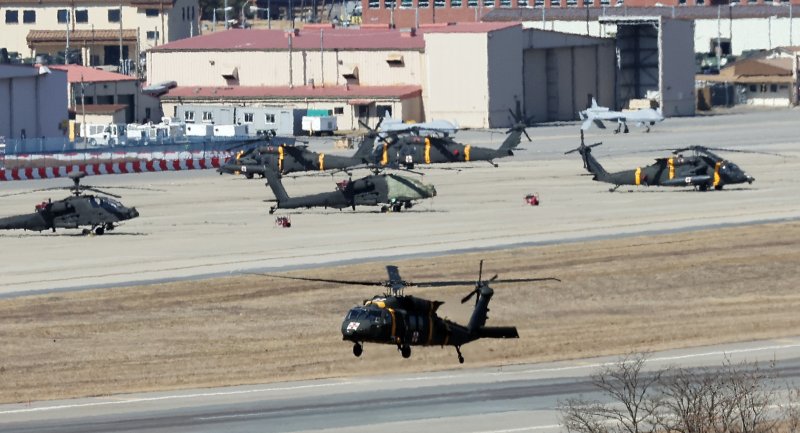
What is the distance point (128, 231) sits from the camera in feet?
281

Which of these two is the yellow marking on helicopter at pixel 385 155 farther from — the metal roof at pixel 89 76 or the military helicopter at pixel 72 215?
the metal roof at pixel 89 76

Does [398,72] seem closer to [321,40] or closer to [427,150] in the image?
[321,40]

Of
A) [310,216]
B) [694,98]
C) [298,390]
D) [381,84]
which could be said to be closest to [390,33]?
[381,84]

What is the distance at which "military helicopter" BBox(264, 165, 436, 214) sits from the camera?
8669cm

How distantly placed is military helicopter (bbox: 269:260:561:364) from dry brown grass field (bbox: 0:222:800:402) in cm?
1097

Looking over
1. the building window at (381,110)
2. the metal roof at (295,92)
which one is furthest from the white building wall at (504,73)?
the building window at (381,110)

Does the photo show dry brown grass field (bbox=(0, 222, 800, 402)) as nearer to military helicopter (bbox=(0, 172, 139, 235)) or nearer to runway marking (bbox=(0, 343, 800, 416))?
runway marking (bbox=(0, 343, 800, 416))

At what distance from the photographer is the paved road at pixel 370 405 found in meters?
52.5

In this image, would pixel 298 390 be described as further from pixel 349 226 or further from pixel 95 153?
pixel 95 153

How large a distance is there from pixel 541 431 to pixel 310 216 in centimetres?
3970

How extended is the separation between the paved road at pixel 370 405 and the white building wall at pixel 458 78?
9119 cm

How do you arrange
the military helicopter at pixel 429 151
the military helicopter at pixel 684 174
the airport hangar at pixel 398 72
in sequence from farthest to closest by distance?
1. the airport hangar at pixel 398 72
2. the military helicopter at pixel 429 151
3. the military helicopter at pixel 684 174

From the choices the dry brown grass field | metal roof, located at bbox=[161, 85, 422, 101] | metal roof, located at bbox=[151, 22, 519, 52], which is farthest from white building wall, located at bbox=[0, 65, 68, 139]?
the dry brown grass field

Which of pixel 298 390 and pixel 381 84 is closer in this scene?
pixel 298 390
